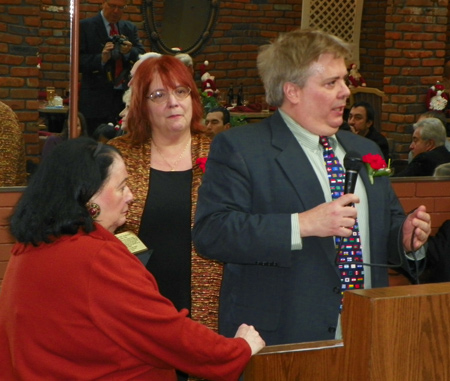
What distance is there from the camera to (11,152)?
4027 millimetres

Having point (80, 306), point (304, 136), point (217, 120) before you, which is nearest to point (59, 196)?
point (80, 306)

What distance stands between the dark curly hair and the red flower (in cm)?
82

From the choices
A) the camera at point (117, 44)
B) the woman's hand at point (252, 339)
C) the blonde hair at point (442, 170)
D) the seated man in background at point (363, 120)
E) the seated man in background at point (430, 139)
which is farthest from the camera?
the seated man in background at point (363, 120)

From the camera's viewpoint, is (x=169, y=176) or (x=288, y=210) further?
(x=169, y=176)

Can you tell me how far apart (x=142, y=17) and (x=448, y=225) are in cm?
359

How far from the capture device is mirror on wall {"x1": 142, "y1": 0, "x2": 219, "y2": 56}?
7.11 metres

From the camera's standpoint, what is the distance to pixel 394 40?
6.31 meters

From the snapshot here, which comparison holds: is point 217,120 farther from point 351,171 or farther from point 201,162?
point 351,171

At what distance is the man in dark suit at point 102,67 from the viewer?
456 centimetres

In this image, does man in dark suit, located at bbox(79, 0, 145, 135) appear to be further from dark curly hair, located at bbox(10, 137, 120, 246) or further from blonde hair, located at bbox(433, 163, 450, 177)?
dark curly hair, located at bbox(10, 137, 120, 246)

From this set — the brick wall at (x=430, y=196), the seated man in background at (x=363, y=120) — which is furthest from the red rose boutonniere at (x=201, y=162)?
the seated man in background at (x=363, y=120)

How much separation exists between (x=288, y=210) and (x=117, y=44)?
305cm

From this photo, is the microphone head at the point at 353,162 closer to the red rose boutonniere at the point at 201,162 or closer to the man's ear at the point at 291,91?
the man's ear at the point at 291,91

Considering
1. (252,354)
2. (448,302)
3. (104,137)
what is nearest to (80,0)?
(104,137)
